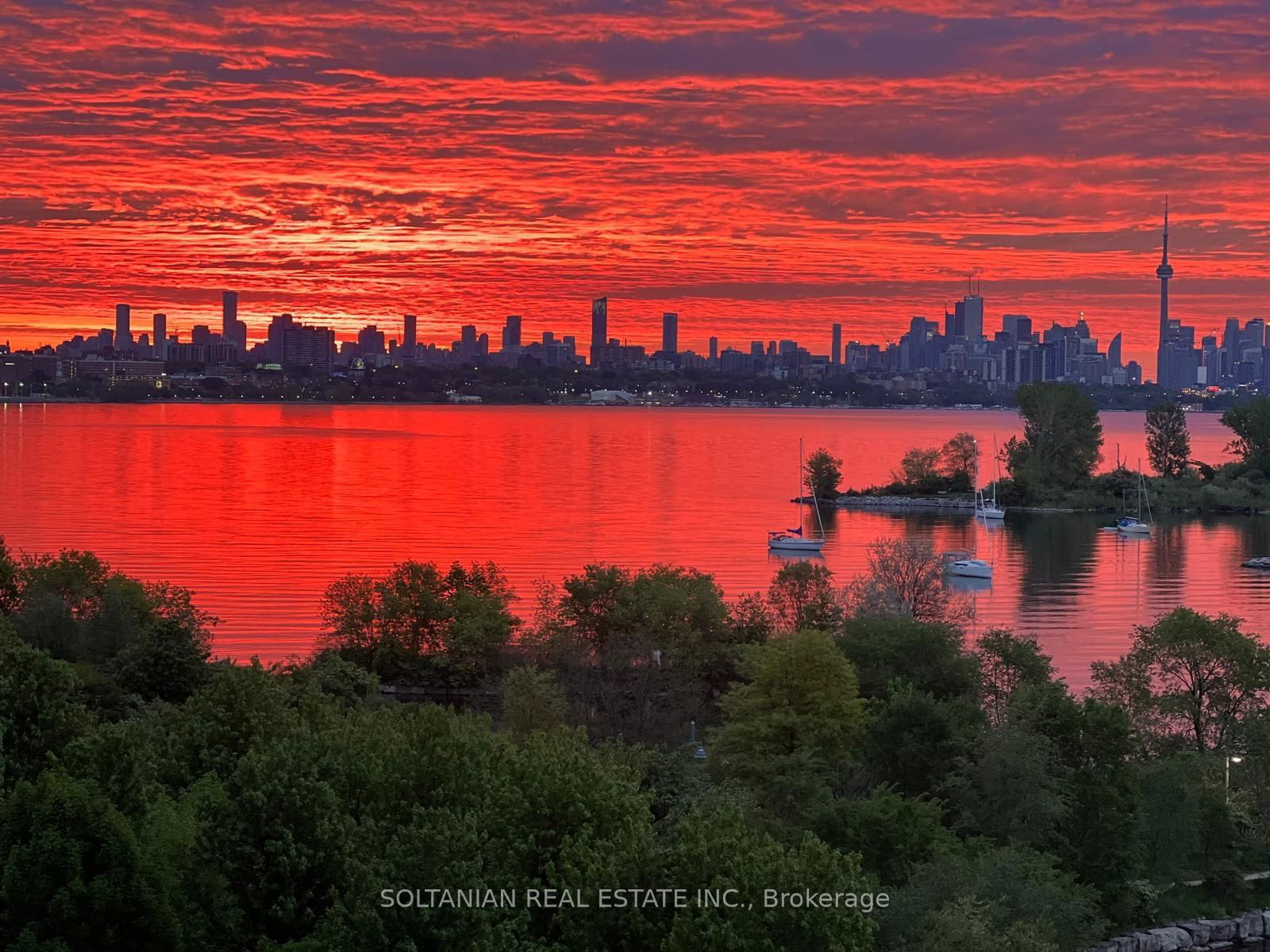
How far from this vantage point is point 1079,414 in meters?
95.8

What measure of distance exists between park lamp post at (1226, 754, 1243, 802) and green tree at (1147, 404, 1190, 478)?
2981 inches

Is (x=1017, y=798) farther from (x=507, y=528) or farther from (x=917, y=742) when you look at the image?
(x=507, y=528)

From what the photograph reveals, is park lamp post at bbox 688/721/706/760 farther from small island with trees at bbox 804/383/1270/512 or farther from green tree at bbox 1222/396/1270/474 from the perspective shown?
green tree at bbox 1222/396/1270/474

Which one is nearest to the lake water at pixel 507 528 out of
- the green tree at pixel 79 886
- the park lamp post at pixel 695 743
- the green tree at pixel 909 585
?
the green tree at pixel 909 585

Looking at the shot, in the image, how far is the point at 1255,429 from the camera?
319 ft

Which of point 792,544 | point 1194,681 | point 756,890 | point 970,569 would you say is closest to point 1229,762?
point 1194,681

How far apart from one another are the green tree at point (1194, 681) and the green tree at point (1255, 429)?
238ft

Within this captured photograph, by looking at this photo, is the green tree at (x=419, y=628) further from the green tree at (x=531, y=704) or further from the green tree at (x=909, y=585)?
the green tree at (x=909, y=585)

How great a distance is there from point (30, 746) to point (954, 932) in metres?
11.8

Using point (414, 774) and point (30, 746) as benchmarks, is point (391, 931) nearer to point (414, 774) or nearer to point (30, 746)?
point (414, 774)

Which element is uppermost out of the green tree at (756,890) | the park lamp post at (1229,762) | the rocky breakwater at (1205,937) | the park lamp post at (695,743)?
the green tree at (756,890)

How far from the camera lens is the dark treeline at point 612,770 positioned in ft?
45.4

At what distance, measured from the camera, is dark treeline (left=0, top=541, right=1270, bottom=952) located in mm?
13852

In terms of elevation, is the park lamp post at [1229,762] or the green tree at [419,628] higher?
the green tree at [419,628]
